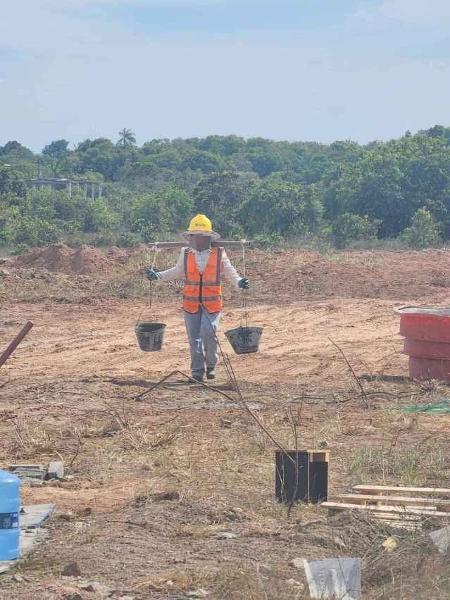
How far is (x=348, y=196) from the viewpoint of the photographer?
41.5m

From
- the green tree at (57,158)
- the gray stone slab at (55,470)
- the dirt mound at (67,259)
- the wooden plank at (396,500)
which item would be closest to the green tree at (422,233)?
the dirt mound at (67,259)

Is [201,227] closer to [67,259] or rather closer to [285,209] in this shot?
[67,259]

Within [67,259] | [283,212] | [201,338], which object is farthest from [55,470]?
[283,212]

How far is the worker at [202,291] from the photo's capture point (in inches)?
523

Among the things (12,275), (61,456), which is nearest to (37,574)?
(61,456)

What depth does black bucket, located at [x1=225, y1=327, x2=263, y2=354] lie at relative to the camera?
13688 millimetres

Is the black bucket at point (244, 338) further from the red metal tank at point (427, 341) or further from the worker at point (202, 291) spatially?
the red metal tank at point (427, 341)

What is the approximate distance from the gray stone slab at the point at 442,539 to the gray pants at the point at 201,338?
6.71 metres

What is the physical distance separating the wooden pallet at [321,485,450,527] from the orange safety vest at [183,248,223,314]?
17.6 feet

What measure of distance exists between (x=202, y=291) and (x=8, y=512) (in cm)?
713

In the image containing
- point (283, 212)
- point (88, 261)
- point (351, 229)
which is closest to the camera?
point (88, 261)

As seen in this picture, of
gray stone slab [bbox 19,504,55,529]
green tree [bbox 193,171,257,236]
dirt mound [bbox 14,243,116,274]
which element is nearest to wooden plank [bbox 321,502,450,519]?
gray stone slab [bbox 19,504,55,529]

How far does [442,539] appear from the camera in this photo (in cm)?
662

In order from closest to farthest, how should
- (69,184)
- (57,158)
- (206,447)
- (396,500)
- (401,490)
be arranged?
(396,500) < (401,490) < (206,447) < (69,184) < (57,158)
